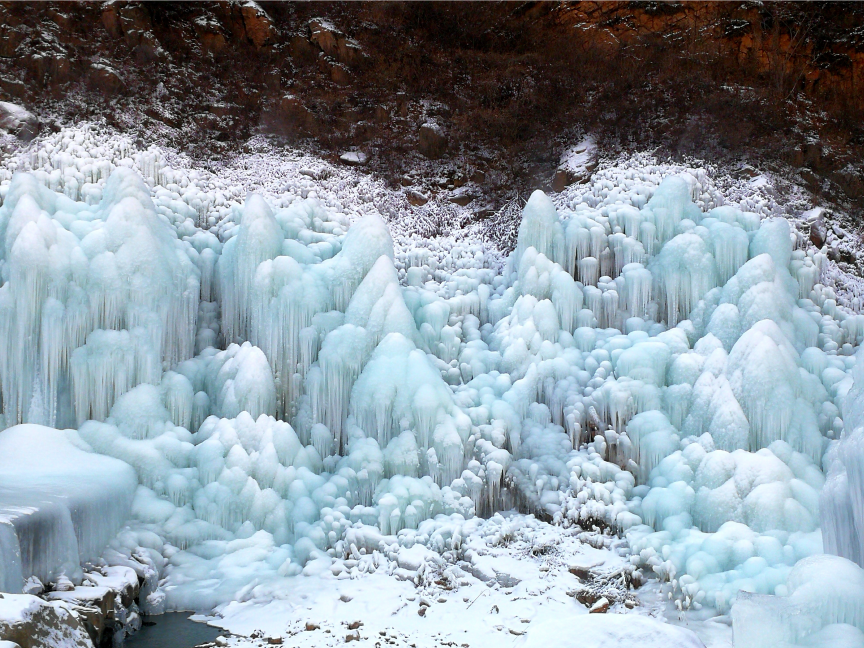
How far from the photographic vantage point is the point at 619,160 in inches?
593

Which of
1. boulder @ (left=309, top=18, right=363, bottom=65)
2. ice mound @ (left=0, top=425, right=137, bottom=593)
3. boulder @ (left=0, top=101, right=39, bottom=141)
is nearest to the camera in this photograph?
ice mound @ (left=0, top=425, right=137, bottom=593)

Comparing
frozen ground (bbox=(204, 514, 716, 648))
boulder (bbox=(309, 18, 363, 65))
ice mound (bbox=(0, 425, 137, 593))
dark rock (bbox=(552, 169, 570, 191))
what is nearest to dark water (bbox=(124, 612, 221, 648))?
frozen ground (bbox=(204, 514, 716, 648))

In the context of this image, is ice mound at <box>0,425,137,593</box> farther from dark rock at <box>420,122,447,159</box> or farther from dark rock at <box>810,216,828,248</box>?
dark rock at <box>810,216,828,248</box>

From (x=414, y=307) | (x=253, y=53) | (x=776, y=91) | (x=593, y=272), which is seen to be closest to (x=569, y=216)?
(x=593, y=272)

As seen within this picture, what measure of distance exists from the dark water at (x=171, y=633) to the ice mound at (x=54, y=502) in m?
0.98

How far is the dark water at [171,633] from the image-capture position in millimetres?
7613

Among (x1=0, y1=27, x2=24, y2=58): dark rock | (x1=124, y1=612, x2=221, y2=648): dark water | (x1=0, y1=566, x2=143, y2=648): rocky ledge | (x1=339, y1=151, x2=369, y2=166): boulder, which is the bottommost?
(x1=124, y1=612, x2=221, y2=648): dark water

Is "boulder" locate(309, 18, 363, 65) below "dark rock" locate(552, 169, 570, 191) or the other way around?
the other way around

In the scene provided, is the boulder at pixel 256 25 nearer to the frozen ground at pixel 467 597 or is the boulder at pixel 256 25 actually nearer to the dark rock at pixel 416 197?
the dark rock at pixel 416 197

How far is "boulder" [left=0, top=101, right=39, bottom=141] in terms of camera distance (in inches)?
563

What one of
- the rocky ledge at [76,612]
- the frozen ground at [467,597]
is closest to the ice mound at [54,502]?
the rocky ledge at [76,612]

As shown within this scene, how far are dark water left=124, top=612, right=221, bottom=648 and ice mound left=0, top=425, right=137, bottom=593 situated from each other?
978 millimetres

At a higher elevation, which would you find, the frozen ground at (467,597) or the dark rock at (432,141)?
the dark rock at (432,141)

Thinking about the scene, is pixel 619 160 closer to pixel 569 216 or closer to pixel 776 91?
pixel 569 216
